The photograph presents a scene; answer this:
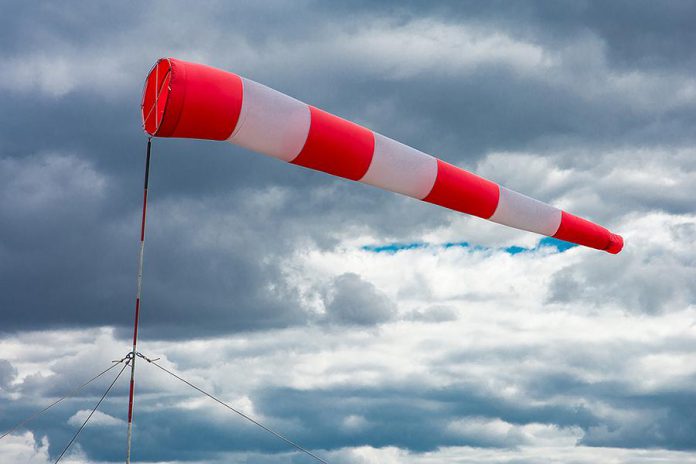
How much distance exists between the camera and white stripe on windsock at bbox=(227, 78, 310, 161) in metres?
12.3

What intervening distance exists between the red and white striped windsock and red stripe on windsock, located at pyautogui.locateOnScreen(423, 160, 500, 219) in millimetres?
18

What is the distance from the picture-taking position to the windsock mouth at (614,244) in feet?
62.3

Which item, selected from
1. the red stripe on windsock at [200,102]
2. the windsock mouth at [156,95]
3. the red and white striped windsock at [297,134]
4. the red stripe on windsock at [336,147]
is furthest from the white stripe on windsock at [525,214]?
the windsock mouth at [156,95]

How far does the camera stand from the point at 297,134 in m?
12.8

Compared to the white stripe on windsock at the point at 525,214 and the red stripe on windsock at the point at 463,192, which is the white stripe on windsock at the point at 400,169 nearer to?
the red stripe on windsock at the point at 463,192

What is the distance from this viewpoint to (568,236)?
714 inches

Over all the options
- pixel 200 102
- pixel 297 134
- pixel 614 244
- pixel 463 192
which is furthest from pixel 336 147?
pixel 614 244

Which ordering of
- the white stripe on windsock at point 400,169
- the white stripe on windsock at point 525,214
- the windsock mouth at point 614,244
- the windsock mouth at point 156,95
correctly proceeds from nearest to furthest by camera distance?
1. the windsock mouth at point 156,95
2. the white stripe on windsock at point 400,169
3. the white stripe on windsock at point 525,214
4. the windsock mouth at point 614,244

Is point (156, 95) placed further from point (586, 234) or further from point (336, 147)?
point (586, 234)

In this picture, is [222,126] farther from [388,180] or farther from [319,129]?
[388,180]

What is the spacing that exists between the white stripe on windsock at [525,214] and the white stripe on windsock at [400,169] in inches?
79.6

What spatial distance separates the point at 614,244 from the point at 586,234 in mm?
1010

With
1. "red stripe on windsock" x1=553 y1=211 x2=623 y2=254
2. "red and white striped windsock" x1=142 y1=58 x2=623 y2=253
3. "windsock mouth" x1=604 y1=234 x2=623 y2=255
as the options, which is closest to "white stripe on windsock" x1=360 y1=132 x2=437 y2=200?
"red and white striped windsock" x1=142 y1=58 x2=623 y2=253

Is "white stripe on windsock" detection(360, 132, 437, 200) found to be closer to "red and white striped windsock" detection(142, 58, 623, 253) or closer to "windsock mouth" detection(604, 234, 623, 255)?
"red and white striped windsock" detection(142, 58, 623, 253)
